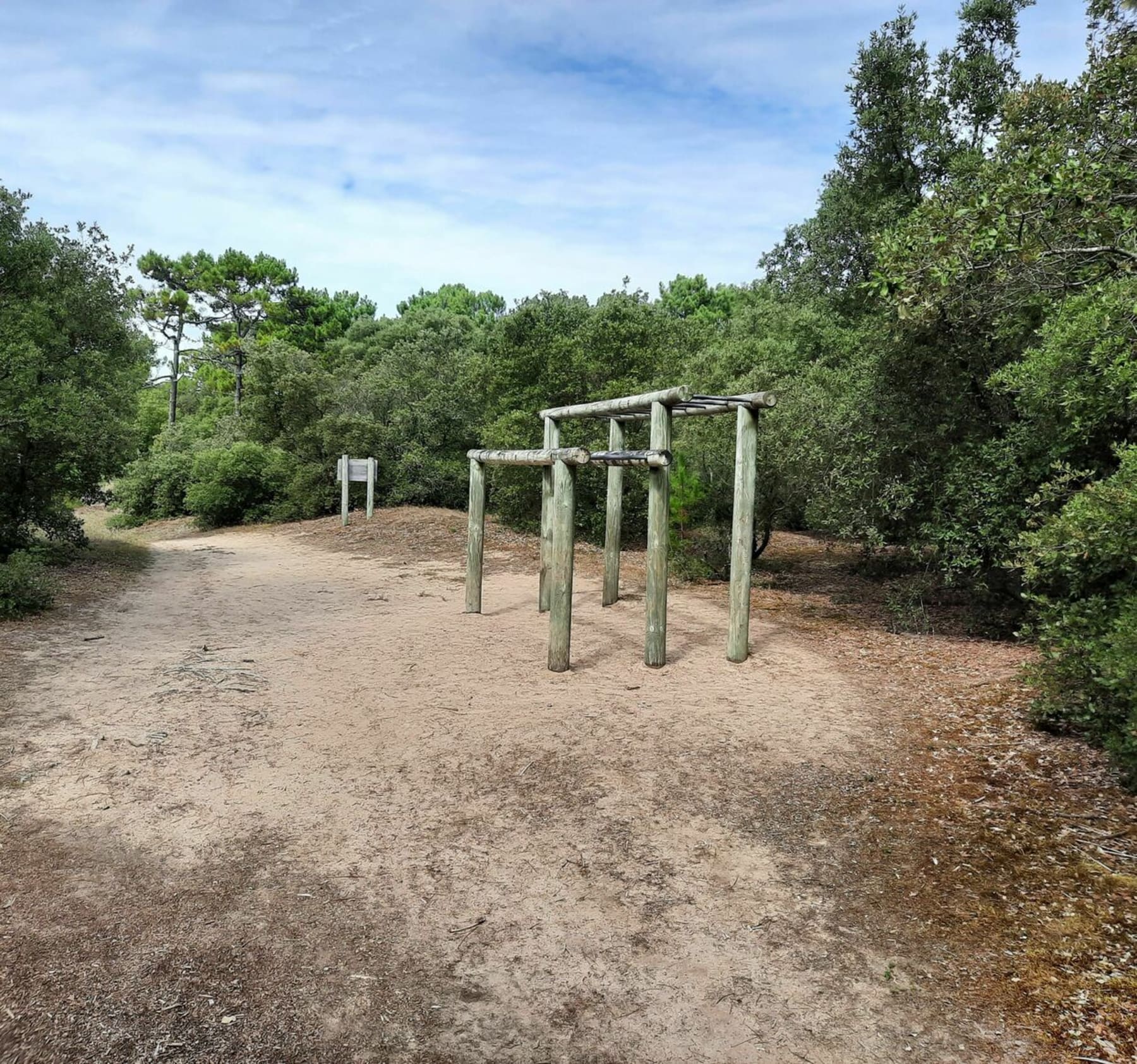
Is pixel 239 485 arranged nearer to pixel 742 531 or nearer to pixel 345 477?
pixel 345 477

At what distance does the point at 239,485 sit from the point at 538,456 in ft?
50.0

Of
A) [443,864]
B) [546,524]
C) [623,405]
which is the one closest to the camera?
[443,864]

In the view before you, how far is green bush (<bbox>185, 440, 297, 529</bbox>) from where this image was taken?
1961 centimetres

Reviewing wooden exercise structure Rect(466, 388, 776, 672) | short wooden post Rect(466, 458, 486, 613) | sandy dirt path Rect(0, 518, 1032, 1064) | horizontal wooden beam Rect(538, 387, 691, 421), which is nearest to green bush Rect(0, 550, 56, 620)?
sandy dirt path Rect(0, 518, 1032, 1064)

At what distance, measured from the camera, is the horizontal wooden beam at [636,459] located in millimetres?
6621

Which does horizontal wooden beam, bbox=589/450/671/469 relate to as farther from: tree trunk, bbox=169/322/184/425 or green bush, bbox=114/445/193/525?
tree trunk, bbox=169/322/184/425

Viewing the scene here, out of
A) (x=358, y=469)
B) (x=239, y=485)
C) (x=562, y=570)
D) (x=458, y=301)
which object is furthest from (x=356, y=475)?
(x=458, y=301)

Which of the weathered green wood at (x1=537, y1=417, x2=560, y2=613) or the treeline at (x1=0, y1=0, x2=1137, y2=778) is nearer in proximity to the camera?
the treeline at (x1=0, y1=0, x2=1137, y2=778)

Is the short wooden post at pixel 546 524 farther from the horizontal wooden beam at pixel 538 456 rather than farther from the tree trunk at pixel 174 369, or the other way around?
the tree trunk at pixel 174 369

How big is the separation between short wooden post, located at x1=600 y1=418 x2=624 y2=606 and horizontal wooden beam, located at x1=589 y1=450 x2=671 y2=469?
6.42 feet

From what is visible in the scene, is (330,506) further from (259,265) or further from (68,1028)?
(259,265)

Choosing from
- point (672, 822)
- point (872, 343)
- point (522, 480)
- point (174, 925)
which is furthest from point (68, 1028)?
point (522, 480)

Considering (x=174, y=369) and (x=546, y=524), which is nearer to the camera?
(x=546, y=524)

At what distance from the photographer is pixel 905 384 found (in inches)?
343
